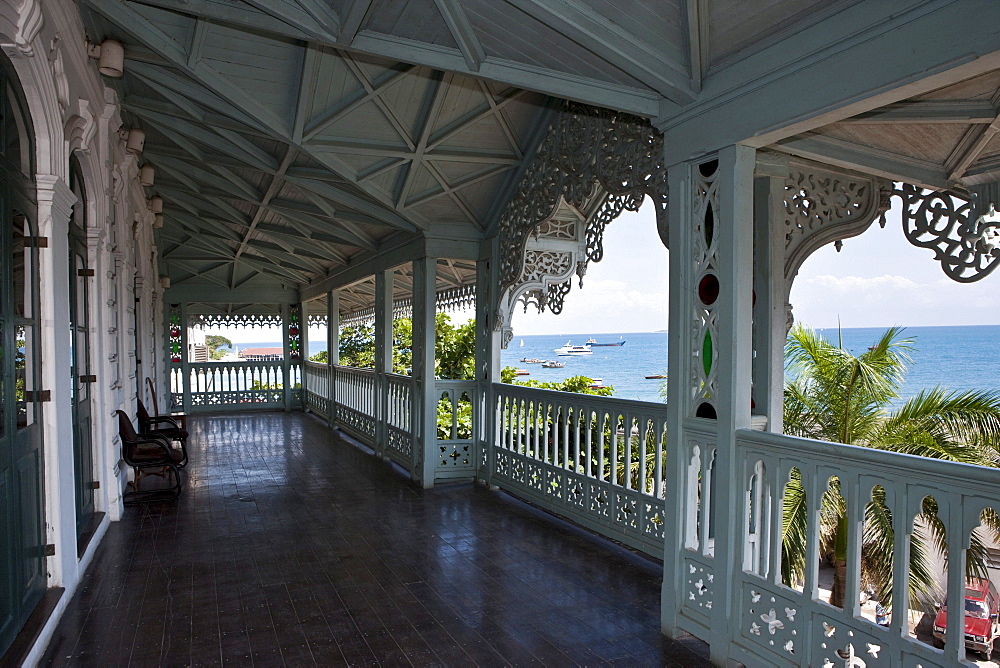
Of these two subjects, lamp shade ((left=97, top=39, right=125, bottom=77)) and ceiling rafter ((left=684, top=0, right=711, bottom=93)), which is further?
lamp shade ((left=97, top=39, right=125, bottom=77))

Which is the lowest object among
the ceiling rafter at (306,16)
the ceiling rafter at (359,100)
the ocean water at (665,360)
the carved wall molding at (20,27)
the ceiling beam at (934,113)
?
the ocean water at (665,360)

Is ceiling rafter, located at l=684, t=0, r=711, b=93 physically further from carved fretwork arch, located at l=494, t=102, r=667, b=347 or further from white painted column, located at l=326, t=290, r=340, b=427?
white painted column, located at l=326, t=290, r=340, b=427

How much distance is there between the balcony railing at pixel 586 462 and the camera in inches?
178

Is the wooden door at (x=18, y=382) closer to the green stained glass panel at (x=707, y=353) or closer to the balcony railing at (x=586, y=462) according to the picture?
the green stained glass panel at (x=707, y=353)

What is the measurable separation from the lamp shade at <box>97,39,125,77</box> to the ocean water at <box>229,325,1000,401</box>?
2752 centimetres

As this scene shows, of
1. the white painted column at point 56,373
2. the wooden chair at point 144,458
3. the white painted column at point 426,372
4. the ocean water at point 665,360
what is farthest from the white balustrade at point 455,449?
the ocean water at point 665,360

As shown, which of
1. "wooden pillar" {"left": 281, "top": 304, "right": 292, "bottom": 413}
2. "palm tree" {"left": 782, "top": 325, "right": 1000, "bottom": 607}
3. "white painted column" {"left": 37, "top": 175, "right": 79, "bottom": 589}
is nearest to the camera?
"white painted column" {"left": 37, "top": 175, "right": 79, "bottom": 589}

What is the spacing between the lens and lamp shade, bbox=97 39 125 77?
4457 millimetres

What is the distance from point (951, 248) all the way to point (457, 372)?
27.0 feet

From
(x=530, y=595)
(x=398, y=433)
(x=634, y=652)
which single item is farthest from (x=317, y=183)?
(x=634, y=652)

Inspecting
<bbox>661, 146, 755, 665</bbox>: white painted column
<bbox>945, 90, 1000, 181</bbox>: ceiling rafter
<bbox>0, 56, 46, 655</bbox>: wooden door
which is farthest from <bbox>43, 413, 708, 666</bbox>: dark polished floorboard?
<bbox>945, 90, 1000, 181</bbox>: ceiling rafter

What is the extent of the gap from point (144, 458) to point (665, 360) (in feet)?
206

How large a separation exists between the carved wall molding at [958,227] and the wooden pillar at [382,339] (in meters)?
5.96

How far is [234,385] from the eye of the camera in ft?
43.8
